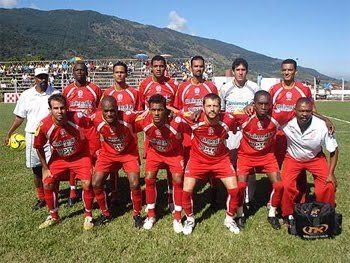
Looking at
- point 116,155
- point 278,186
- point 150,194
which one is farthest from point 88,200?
point 278,186

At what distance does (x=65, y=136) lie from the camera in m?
5.98

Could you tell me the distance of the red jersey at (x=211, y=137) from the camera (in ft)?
19.2

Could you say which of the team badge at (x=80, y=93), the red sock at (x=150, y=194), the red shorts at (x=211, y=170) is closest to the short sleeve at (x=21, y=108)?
the team badge at (x=80, y=93)

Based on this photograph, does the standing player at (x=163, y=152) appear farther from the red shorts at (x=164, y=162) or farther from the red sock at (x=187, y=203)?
the red sock at (x=187, y=203)

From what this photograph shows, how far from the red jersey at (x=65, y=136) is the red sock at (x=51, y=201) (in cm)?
55

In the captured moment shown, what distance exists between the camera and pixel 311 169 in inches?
234

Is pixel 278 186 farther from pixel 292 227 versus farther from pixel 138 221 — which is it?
pixel 138 221

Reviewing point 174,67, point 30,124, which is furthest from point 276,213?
point 174,67

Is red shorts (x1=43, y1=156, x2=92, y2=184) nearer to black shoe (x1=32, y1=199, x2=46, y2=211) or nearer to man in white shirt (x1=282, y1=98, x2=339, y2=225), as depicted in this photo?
black shoe (x1=32, y1=199, x2=46, y2=211)

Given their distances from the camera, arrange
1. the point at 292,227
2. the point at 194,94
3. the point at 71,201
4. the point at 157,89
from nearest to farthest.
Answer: the point at 292,227 → the point at 194,94 → the point at 71,201 → the point at 157,89

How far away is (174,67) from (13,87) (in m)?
15.0

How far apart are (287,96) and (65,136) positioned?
11.9 feet

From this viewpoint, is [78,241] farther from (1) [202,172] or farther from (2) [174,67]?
(2) [174,67]

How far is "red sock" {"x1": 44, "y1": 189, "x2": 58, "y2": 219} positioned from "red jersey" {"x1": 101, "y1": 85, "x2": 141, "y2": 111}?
187 cm
